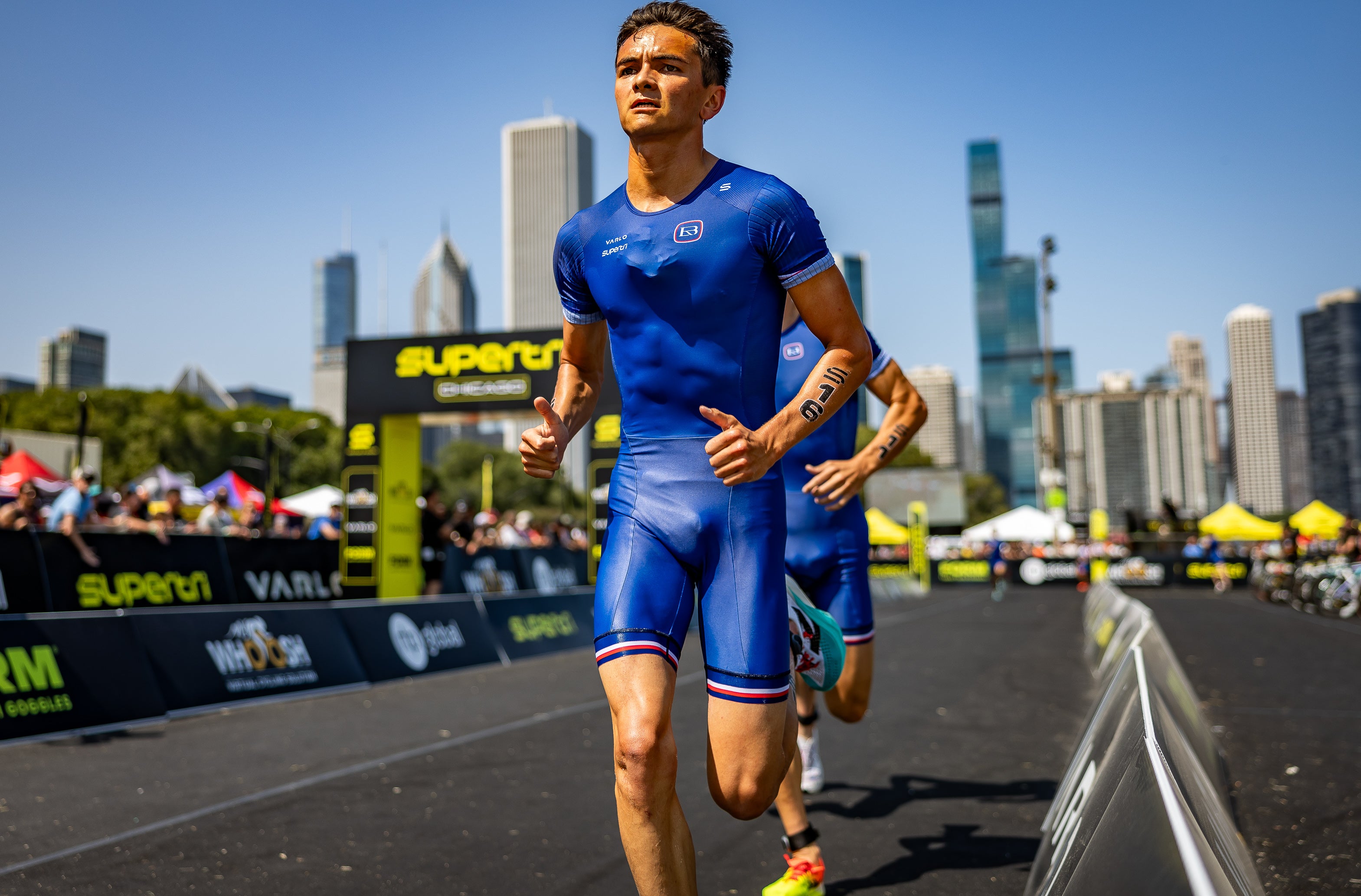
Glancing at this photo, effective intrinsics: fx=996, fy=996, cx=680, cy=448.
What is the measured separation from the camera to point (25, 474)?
22.7 meters

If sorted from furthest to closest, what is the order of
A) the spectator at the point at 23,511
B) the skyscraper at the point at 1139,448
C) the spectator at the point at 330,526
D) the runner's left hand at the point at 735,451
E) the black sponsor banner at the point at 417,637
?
the skyscraper at the point at 1139,448 < the spectator at the point at 330,526 < the spectator at the point at 23,511 < the black sponsor banner at the point at 417,637 < the runner's left hand at the point at 735,451

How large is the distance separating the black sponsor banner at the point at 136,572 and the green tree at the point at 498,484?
245ft

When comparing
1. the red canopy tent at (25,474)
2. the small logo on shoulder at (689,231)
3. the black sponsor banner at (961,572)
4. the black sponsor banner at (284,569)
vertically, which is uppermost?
the red canopy tent at (25,474)

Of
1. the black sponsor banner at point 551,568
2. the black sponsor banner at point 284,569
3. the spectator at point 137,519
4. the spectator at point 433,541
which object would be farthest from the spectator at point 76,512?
the black sponsor banner at point 551,568

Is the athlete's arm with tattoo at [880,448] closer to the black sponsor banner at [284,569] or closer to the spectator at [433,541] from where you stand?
the spectator at [433,541]

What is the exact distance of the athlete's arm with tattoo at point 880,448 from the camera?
4.02 meters

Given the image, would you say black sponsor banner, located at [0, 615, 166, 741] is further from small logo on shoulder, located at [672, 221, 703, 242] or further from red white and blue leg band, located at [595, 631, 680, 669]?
small logo on shoulder, located at [672, 221, 703, 242]

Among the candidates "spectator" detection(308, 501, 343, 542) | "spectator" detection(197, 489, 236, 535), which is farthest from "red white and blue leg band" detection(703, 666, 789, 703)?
"spectator" detection(308, 501, 343, 542)

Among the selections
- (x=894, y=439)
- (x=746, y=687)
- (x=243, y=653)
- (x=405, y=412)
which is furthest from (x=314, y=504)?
(x=746, y=687)

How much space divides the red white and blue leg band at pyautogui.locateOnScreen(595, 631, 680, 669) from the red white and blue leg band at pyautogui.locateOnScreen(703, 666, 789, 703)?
0.13 m

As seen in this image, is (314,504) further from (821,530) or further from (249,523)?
(821,530)

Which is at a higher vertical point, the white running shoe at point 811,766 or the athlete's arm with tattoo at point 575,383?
the athlete's arm with tattoo at point 575,383

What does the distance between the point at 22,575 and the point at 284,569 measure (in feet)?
18.4

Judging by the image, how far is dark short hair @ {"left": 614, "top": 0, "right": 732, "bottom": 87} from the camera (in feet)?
9.24
